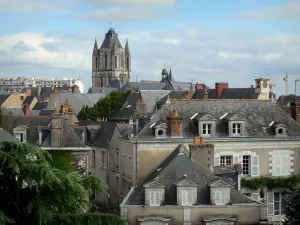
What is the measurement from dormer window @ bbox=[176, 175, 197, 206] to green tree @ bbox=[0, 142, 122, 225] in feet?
26.8

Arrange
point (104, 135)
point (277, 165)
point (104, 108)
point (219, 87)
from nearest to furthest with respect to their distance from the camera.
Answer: point (277, 165) → point (104, 135) → point (219, 87) → point (104, 108)

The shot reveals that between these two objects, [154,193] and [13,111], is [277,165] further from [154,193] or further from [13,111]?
[13,111]

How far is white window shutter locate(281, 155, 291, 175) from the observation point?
34344mm

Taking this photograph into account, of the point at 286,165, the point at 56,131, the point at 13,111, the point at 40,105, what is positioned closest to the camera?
the point at 286,165

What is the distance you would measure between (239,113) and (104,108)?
36843 mm

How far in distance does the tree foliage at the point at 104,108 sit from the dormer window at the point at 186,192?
4343 cm

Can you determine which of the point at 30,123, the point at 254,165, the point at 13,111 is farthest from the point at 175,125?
the point at 13,111

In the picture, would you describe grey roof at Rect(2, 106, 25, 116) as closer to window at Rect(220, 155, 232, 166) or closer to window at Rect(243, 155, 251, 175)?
window at Rect(220, 155, 232, 166)

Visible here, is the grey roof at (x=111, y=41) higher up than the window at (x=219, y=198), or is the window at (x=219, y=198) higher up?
the grey roof at (x=111, y=41)

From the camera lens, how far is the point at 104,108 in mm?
70812

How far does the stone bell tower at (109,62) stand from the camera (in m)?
172

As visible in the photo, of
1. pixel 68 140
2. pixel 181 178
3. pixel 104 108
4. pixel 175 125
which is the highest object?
pixel 104 108

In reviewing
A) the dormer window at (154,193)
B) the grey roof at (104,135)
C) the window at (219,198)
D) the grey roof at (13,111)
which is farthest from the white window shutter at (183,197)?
the grey roof at (13,111)

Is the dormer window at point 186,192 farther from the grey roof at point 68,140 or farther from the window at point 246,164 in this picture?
the grey roof at point 68,140
